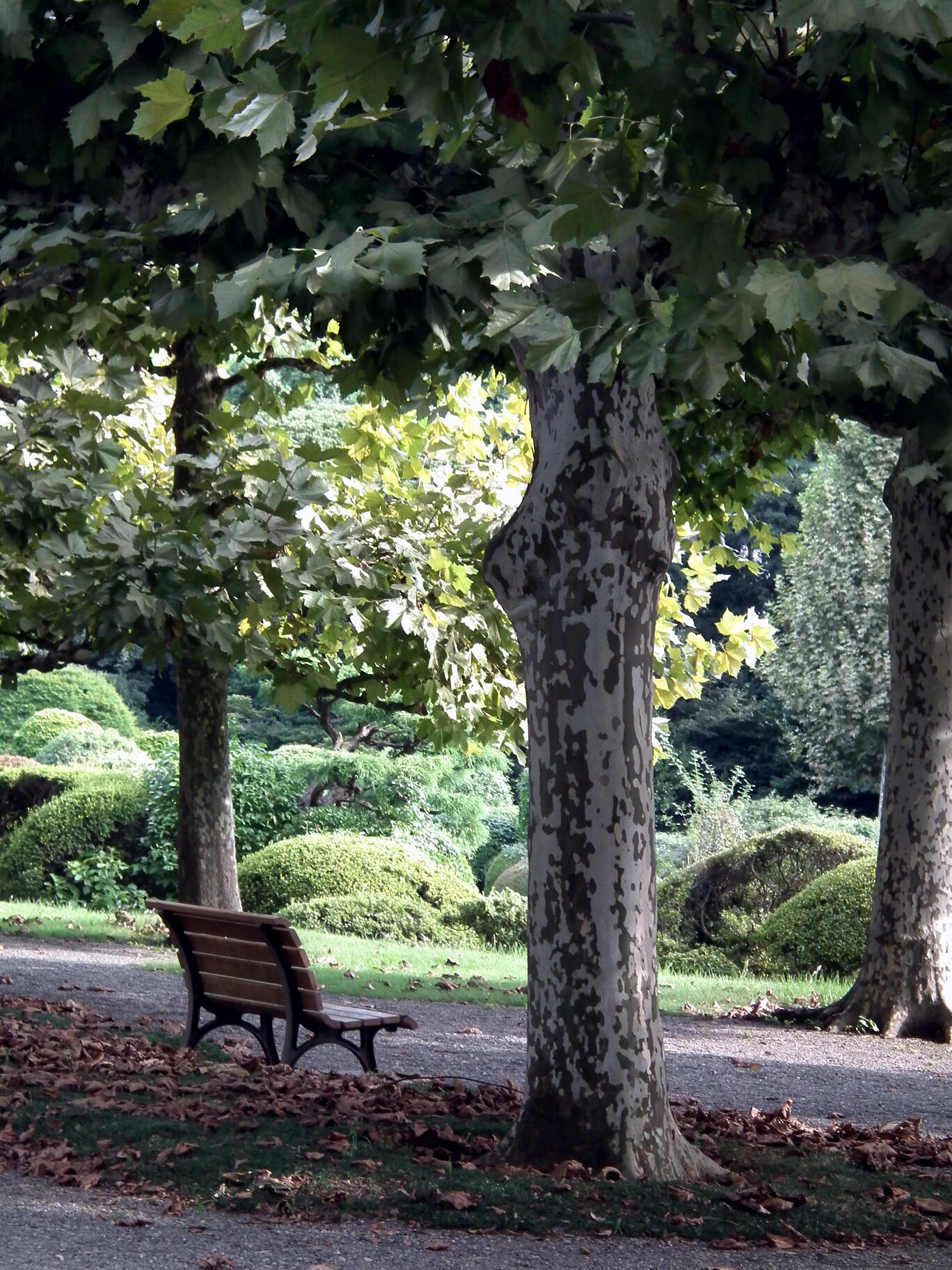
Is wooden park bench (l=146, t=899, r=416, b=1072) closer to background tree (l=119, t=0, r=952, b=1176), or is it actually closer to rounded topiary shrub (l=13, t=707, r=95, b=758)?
background tree (l=119, t=0, r=952, b=1176)

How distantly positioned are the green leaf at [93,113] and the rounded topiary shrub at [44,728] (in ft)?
77.0

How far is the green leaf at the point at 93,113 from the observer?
4.54 meters

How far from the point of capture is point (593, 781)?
532cm

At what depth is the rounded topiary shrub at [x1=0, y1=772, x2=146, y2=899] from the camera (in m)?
18.8

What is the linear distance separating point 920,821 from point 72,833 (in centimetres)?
1231

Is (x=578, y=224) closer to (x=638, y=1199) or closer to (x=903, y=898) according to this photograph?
(x=638, y=1199)

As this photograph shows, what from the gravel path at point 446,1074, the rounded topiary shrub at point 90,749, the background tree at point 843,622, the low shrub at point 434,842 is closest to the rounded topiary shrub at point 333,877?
the low shrub at point 434,842

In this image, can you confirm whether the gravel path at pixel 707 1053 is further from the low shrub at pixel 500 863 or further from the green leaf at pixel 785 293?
Answer: the low shrub at pixel 500 863

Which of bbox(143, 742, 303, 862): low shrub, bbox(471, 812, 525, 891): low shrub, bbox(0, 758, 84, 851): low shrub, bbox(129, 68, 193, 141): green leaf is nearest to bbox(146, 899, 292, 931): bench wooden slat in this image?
bbox(129, 68, 193, 141): green leaf

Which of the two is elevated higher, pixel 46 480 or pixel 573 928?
pixel 46 480

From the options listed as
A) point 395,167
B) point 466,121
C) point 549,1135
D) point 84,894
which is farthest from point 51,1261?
point 84,894

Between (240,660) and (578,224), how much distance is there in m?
7.06

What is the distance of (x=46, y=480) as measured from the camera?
8.40 meters

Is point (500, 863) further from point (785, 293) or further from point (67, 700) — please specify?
point (785, 293)
